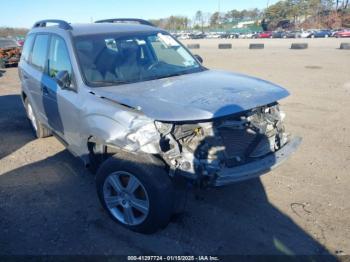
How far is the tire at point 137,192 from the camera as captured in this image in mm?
2998

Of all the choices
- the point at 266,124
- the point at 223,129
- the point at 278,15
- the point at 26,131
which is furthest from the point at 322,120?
the point at 278,15

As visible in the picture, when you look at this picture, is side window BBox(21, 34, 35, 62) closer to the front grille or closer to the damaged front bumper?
the front grille

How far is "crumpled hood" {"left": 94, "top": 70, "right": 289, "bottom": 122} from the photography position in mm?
2953

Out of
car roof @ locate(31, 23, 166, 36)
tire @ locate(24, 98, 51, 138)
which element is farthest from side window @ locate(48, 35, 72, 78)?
tire @ locate(24, 98, 51, 138)

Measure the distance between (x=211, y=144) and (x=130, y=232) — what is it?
4.03ft

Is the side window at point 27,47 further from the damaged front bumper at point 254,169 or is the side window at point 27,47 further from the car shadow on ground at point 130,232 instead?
the damaged front bumper at point 254,169

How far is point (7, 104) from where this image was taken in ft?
30.2

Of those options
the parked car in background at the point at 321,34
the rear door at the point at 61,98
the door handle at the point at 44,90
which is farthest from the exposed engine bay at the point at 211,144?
the parked car in background at the point at 321,34

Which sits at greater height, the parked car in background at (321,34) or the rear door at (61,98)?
the parked car in background at (321,34)

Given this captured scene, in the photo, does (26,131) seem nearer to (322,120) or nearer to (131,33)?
(131,33)

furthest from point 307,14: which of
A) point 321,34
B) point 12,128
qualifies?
point 12,128

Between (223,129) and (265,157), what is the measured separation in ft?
1.96

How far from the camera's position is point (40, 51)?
5.04 m

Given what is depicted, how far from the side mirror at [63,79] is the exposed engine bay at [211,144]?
140cm
